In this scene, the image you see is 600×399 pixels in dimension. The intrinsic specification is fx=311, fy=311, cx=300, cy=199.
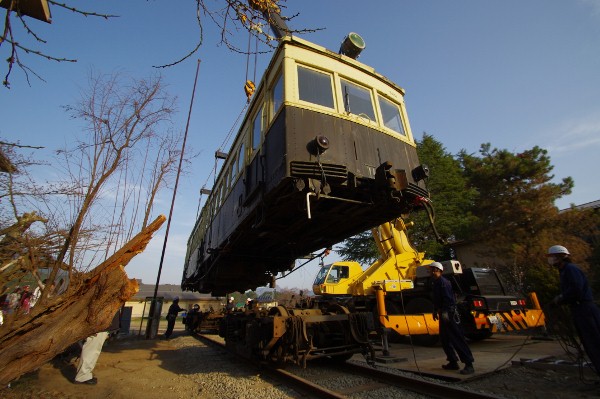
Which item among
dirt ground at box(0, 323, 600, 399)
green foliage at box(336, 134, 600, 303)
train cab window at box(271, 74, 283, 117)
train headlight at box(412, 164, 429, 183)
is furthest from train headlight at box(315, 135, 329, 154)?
green foliage at box(336, 134, 600, 303)

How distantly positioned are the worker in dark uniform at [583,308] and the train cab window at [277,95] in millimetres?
3782

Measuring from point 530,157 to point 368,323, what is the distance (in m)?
16.0

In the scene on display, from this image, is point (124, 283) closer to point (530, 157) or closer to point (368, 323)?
point (368, 323)

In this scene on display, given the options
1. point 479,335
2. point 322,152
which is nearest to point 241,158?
point 322,152

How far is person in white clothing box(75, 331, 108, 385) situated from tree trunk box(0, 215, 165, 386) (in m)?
1.46

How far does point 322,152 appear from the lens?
372 cm

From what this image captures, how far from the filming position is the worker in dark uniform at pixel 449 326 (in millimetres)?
4109

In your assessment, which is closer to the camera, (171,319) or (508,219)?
(171,319)

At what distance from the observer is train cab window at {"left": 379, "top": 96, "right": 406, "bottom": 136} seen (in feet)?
15.6

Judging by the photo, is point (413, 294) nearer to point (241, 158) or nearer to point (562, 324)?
point (562, 324)

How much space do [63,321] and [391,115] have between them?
5.02 m

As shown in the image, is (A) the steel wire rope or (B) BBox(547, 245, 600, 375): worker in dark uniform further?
(A) the steel wire rope

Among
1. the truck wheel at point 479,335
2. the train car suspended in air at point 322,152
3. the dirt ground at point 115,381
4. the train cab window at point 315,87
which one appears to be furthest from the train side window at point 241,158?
the truck wheel at point 479,335

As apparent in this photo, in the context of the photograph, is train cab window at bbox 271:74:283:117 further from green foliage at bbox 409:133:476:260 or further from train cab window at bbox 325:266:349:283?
green foliage at bbox 409:133:476:260
